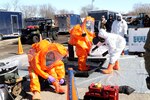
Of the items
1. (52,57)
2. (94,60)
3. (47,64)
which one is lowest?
(94,60)

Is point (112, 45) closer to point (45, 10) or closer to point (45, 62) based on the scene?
point (45, 62)

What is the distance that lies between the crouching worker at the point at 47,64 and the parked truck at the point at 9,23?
17010 mm

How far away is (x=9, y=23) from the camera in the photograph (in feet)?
76.5

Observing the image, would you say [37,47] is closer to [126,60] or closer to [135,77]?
[135,77]

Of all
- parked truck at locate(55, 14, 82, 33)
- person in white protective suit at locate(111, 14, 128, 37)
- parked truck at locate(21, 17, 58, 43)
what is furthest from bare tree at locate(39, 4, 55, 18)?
person in white protective suit at locate(111, 14, 128, 37)

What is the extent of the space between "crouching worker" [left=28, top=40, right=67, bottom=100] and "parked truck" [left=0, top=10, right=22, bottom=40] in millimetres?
17010

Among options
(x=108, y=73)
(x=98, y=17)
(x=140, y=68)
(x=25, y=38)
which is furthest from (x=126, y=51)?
(x=98, y=17)

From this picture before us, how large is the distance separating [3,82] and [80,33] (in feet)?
8.42

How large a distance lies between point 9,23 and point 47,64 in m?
17.7

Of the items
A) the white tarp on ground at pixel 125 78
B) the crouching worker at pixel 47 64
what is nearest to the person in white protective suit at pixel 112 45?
the white tarp on ground at pixel 125 78

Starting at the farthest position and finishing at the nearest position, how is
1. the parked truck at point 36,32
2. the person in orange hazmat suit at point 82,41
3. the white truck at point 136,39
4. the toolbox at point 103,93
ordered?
the parked truck at point 36,32, the white truck at point 136,39, the person in orange hazmat suit at point 82,41, the toolbox at point 103,93

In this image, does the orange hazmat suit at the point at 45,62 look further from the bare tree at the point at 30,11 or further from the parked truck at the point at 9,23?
the bare tree at the point at 30,11

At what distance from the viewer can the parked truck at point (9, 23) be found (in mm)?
22766

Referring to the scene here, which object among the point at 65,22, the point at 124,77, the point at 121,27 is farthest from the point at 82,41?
the point at 65,22
